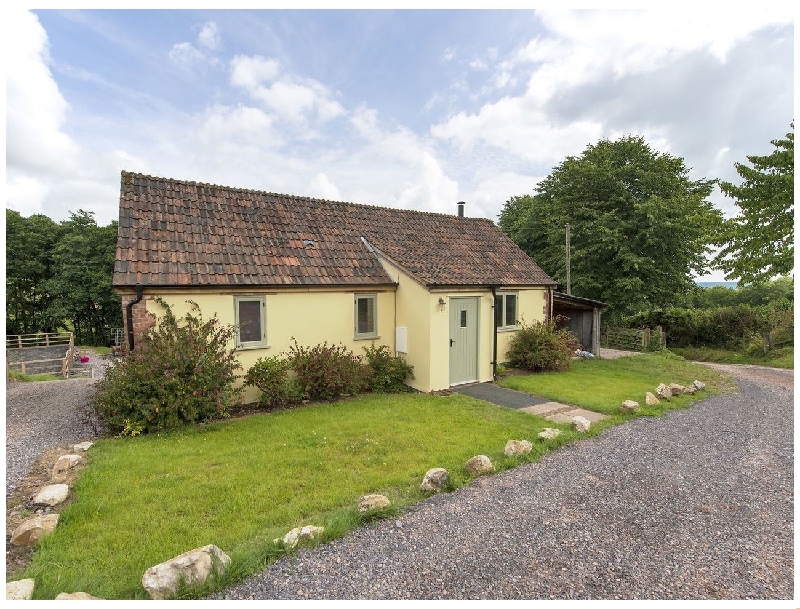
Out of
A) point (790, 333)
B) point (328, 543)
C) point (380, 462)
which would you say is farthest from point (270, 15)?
point (790, 333)

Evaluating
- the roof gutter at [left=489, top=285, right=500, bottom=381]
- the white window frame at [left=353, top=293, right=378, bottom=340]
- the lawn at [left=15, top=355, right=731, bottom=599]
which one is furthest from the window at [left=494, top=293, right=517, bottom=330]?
the white window frame at [left=353, top=293, right=378, bottom=340]

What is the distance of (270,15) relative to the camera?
825cm

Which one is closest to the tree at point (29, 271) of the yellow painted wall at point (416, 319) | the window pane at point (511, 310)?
the yellow painted wall at point (416, 319)

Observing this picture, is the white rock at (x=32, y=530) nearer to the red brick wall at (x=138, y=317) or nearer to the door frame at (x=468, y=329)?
the red brick wall at (x=138, y=317)

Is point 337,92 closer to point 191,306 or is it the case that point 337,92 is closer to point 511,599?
point 191,306

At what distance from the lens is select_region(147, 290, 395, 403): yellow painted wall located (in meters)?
9.54

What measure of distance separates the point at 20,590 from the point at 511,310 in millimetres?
13516

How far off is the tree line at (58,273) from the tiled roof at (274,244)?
26.6m

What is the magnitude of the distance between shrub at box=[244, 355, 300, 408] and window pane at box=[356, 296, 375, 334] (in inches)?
104

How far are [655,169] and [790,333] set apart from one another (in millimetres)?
10793

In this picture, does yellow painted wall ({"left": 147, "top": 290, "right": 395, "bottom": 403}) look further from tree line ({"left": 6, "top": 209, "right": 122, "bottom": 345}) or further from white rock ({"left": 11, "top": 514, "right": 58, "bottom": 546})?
tree line ({"left": 6, "top": 209, "right": 122, "bottom": 345})

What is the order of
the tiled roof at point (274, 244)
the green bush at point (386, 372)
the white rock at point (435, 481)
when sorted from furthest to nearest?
the green bush at point (386, 372), the tiled roof at point (274, 244), the white rock at point (435, 481)

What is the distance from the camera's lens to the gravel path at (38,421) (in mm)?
6754

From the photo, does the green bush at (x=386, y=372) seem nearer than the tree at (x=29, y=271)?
Yes
